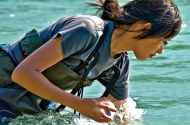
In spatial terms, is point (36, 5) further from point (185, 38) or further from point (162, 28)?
point (162, 28)

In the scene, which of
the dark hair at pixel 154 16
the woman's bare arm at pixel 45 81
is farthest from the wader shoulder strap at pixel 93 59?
the woman's bare arm at pixel 45 81

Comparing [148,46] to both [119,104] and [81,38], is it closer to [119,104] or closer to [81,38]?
[81,38]

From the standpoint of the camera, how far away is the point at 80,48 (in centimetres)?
357

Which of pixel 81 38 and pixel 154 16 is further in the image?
pixel 154 16

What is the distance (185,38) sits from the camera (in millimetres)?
7945

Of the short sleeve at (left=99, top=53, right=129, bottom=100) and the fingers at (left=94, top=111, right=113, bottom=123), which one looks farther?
the short sleeve at (left=99, top=53, right=129, bottom=100)

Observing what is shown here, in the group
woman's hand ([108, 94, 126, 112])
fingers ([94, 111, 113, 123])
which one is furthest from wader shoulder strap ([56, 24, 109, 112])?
woman's hand ([108, 94, 126, 112])

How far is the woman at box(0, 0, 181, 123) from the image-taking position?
3.44 m

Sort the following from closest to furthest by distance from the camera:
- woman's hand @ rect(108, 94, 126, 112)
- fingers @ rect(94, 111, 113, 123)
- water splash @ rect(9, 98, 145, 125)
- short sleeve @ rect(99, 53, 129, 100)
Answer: fingers @ rect(94, 111, 113, 123)
water splash @ rect(9, 98, 145, 125)
short sleeve @ rect(99, 53, 129, 100)
woman's hand @ rect(108, 94, 126, 112)

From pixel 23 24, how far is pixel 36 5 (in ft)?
5.46

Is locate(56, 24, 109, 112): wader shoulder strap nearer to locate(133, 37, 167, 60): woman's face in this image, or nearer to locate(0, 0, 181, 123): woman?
locate(0, 0, 181, 123): woman

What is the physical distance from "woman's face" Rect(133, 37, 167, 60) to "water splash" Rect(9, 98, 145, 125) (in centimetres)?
86

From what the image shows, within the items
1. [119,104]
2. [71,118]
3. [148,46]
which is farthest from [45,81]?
[119,104]

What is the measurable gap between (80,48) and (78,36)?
0.10 m
